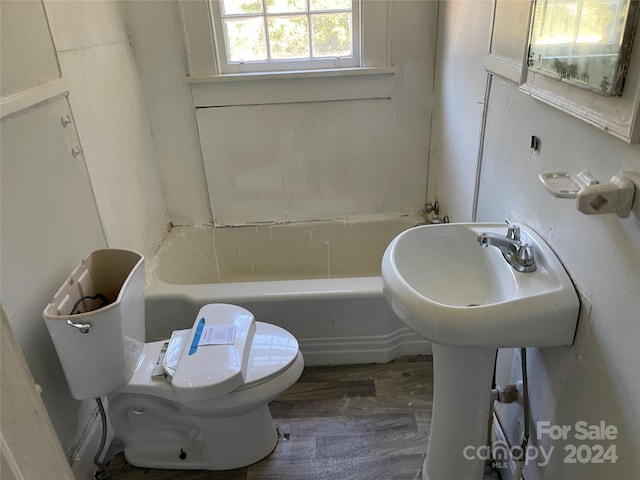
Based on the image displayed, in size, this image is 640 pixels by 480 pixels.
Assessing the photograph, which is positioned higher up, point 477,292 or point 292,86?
point 292,86

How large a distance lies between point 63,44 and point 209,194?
3.35ft

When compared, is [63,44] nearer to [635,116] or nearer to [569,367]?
[635,116]

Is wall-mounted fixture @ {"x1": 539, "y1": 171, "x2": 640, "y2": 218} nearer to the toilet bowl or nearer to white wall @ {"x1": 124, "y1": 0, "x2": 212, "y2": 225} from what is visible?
the toilet bowl

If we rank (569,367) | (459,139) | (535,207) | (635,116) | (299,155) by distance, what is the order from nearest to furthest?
(635,116)
(569,367)
(535,207)
(459,139)
(299,155)

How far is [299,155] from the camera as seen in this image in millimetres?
2398

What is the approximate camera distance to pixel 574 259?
3.46 ft

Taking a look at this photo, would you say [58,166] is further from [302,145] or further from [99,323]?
[302,145]

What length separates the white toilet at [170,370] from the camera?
4.44ft

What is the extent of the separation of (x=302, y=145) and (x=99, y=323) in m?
1.36

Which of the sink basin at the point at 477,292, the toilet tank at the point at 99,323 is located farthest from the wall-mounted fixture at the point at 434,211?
the toilet tank at the point at 99,323

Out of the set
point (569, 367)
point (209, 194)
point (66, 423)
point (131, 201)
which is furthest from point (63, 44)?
point (569, 367)

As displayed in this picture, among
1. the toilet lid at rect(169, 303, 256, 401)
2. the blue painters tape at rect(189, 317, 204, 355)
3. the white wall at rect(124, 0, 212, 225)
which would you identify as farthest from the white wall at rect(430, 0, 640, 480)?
the white wall at rect(124, 0, 212, 225)

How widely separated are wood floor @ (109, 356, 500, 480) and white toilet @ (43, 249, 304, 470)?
0.06 m

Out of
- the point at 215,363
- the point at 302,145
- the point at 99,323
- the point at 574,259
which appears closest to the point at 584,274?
the point at 574,259
